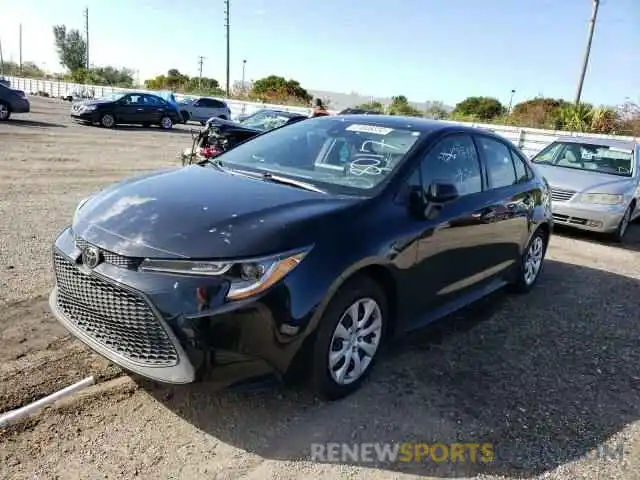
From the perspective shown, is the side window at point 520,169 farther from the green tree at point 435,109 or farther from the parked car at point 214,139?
the green tree at point 435,109

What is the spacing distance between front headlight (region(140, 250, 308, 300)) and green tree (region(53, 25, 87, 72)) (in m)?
80.2

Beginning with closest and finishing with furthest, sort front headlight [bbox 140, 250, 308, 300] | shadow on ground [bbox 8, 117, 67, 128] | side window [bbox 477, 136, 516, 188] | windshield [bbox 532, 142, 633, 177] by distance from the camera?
front headlight [bbox 140, 250, 308, 300], side window [bbox 477, 136, 516, 188], windshield [bbox 532, 142, 633, 177], shadow on ground [bbox 8, 117, 67, 128]

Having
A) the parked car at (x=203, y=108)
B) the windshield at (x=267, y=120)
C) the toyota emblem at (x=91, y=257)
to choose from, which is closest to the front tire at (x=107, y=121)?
the parked car at (x=203, y=108)

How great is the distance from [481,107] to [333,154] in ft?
144

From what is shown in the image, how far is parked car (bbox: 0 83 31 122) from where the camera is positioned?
18.8 m

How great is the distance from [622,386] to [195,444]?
293cm

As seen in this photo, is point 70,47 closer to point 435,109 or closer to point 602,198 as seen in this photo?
point 435,109

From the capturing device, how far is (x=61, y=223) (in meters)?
6.59

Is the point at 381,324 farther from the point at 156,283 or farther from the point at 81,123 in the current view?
the point at 81,123

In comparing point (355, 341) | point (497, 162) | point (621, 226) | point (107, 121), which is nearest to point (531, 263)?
point (497, 162)

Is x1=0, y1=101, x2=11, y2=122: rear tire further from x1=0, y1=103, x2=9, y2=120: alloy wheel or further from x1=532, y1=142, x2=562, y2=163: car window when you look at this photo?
x1=532, y1=142, x2=562, y2=163: car window

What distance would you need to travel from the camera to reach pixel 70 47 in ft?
242

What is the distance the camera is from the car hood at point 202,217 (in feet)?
9.05

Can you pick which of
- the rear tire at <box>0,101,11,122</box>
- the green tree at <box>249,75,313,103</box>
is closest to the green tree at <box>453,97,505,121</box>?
the green tree at <box>249,75,313,103</box>
